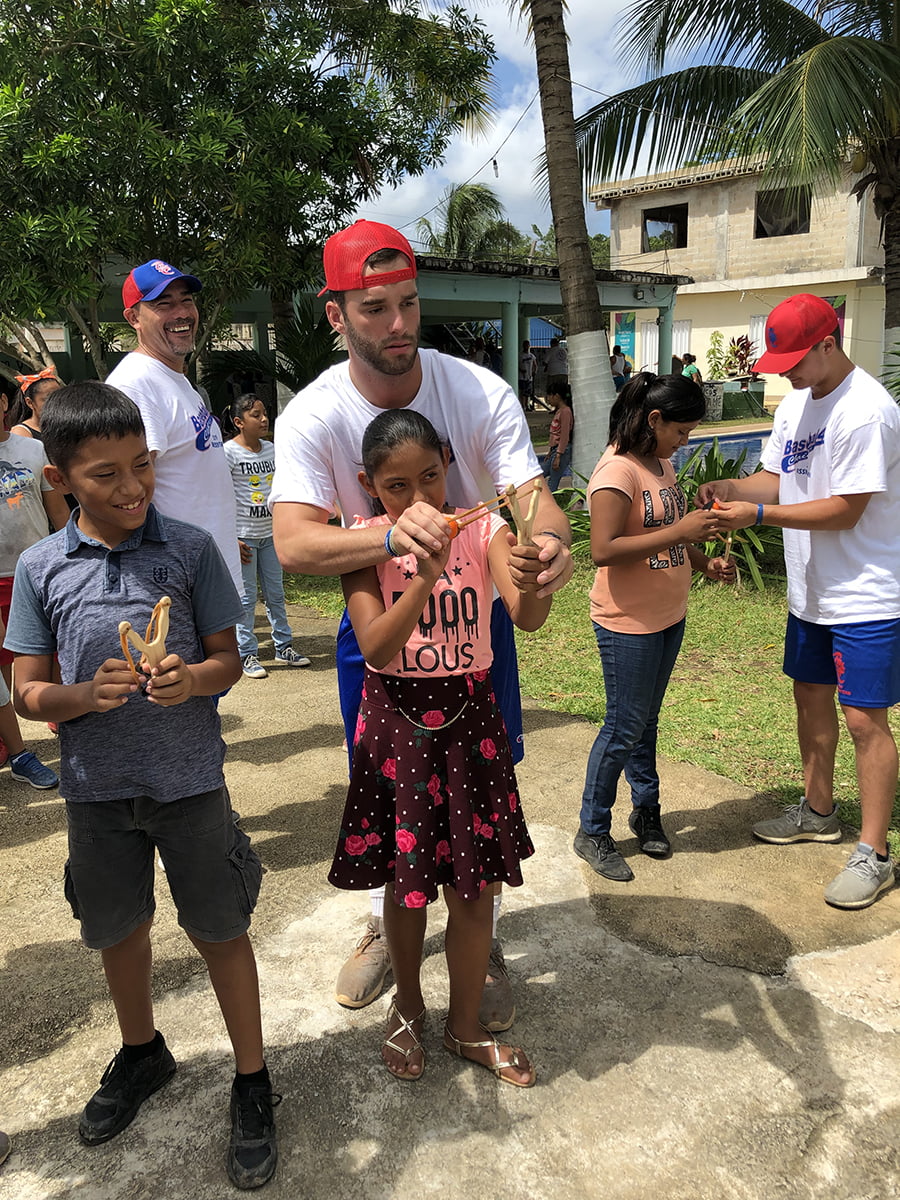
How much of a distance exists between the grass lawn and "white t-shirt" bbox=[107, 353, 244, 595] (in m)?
2.60

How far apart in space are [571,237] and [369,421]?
638 cm

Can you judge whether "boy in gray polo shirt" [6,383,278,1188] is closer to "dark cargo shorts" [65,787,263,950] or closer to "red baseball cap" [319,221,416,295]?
"dark cargo shorts" [65,787,263,950]

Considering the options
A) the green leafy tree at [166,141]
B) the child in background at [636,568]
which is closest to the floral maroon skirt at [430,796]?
the child in background at [636,568]

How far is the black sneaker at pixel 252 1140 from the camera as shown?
2.01 meters

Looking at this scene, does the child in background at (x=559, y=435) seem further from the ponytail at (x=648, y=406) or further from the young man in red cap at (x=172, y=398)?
the young man in red cap at (x=172, y=398)

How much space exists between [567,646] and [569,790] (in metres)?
2.52

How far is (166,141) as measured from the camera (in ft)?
25.2

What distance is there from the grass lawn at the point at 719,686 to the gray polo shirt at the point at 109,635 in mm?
2846

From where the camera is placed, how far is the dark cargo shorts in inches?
80.6

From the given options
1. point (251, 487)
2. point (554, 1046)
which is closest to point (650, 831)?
point (554, 1046)

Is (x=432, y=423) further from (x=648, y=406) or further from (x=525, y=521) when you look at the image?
(x=648, y=406)

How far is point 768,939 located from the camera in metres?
2.91

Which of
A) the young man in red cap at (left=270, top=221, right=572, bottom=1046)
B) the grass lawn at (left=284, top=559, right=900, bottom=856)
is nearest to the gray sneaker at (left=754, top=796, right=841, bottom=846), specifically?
the grass lawn at (left=284, top=559, right=900, bottom=856)

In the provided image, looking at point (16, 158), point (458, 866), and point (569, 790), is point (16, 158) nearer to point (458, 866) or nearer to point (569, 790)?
point (569, 790)
